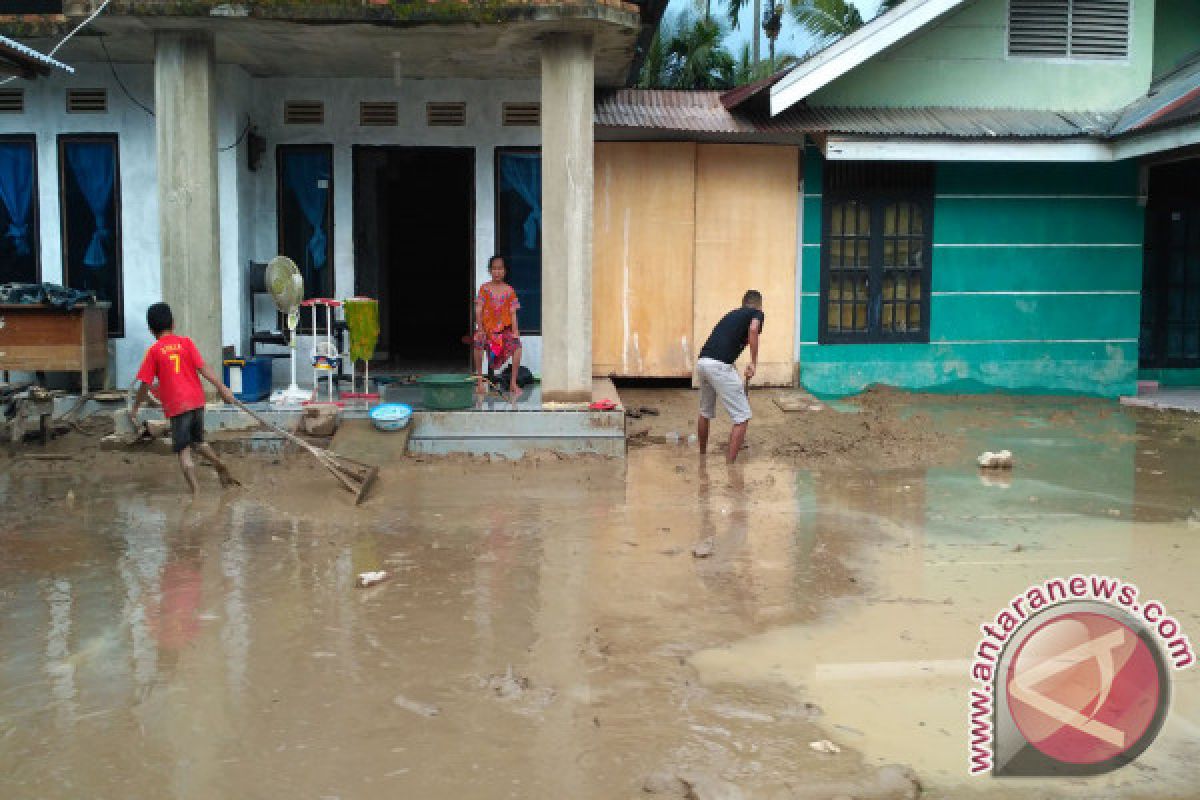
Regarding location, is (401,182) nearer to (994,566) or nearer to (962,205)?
(962,205)

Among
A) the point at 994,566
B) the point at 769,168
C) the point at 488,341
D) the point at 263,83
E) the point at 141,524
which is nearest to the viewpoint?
the point at 994,566

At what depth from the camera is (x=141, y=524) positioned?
8.03m

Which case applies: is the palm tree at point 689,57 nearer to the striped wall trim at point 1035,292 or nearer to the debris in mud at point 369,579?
the striped wall trim at point 1035,292

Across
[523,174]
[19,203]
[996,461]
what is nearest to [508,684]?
[996,461]

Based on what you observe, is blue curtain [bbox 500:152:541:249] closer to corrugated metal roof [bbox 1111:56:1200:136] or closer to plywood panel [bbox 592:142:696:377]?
plywood panel [bbox 592:142:696:377]

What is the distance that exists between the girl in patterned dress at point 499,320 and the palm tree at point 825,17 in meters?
12.5

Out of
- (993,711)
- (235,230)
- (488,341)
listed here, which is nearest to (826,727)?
(993,711)

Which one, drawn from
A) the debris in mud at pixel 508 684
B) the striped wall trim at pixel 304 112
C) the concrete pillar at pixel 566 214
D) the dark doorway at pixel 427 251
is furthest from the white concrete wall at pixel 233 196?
the debris in mud at pixel 508 684

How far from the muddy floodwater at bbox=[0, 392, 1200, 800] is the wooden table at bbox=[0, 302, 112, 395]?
1150 millimetres

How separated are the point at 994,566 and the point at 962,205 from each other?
Answer: 7.88 m

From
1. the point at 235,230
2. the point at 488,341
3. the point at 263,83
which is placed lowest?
the point at 488,341

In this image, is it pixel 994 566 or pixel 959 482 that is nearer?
pixel 994 566

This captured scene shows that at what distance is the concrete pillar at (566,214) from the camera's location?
10414 millimetres

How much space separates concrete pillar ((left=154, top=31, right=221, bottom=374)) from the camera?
1023 centimetres
